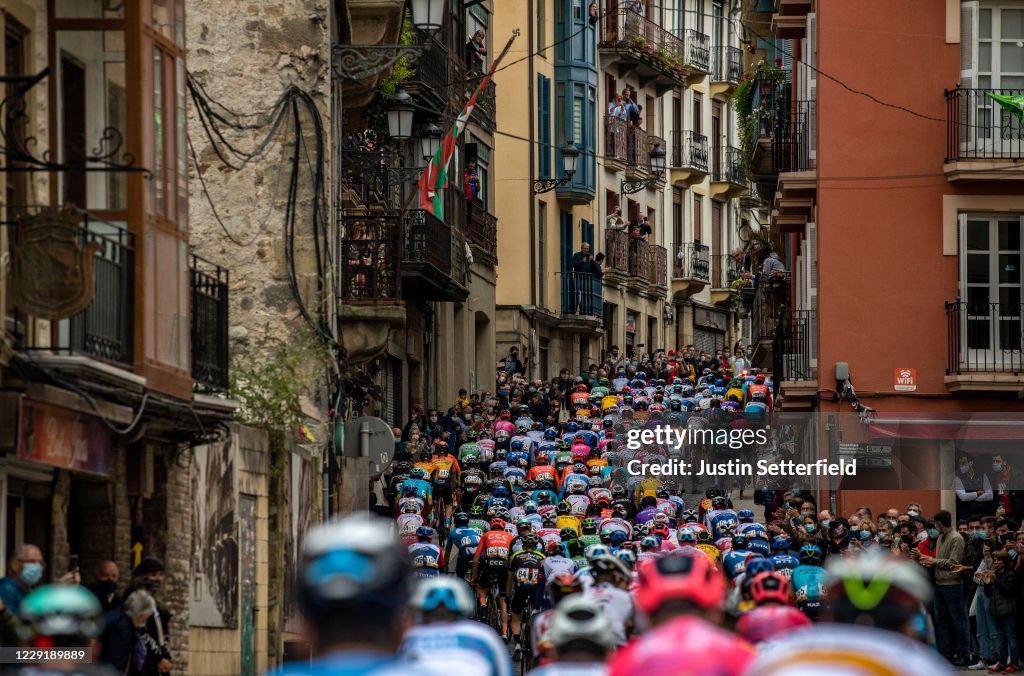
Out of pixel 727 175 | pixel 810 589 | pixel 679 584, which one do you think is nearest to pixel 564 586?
pixel 810 589

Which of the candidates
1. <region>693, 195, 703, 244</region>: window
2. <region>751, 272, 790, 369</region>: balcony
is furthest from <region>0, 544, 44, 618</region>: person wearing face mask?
<region>693, 195, 703, 244</region>: window

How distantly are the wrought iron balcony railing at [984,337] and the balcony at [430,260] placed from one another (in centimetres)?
975

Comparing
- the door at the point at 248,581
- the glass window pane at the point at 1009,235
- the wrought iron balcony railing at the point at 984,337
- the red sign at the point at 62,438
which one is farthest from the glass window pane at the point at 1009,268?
the red sign at the point at 62,438

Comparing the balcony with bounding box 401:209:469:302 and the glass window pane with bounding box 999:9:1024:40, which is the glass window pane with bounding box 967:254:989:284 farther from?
the balcony with bounding box 401:209:469:302

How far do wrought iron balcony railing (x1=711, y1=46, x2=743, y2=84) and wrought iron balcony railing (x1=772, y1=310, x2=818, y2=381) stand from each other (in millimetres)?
39556

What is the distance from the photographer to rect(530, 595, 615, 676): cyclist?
288 inches

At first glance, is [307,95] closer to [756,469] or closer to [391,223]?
[391,223]

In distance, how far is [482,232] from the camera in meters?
49.6

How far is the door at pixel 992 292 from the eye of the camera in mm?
31203

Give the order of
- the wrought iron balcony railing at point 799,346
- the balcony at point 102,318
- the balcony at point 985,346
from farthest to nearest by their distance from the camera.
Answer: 1. the wrought iron balcony railing at point 799,346
2. the balcony at point 985,346
3. the balcony at point 102,318

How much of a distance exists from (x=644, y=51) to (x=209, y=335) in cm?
4677

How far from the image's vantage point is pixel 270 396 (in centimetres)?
2300

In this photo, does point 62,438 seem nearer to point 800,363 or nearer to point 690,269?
point 800,363

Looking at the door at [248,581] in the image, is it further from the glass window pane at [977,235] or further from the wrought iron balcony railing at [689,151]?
the wrought iron balcony railing at [689,151]
